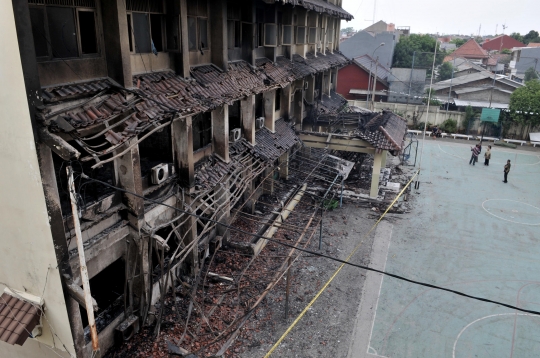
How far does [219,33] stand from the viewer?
47.9 feet

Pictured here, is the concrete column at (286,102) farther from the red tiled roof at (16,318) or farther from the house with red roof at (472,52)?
the house with red roof at (472,52)

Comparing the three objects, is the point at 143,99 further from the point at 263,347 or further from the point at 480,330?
the point at 480,330

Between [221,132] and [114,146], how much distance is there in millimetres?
7536

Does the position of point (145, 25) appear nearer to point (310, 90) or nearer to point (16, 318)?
point (16, 318)

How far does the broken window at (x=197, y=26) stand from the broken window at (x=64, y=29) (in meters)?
4.53

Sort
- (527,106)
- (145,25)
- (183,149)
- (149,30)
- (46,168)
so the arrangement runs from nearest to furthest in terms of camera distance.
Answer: (46,168) → (145,25) → (149,30) → (183,149) → (527,106)

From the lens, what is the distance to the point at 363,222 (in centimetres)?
2130

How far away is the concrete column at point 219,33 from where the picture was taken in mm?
14375

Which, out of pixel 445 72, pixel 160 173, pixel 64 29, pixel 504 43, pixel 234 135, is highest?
pixel 504 43

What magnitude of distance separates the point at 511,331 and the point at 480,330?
1.07 metres

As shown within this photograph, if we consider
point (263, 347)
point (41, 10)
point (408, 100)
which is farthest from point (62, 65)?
point (408, 100)

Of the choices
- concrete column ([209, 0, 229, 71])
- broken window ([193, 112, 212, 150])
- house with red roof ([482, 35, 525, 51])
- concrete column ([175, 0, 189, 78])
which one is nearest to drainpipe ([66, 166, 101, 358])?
concrete column ([175, 0, 189, 78])

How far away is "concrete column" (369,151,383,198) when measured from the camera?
905 inches

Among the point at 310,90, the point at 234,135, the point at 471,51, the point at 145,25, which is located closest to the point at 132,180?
the point at 145,25
